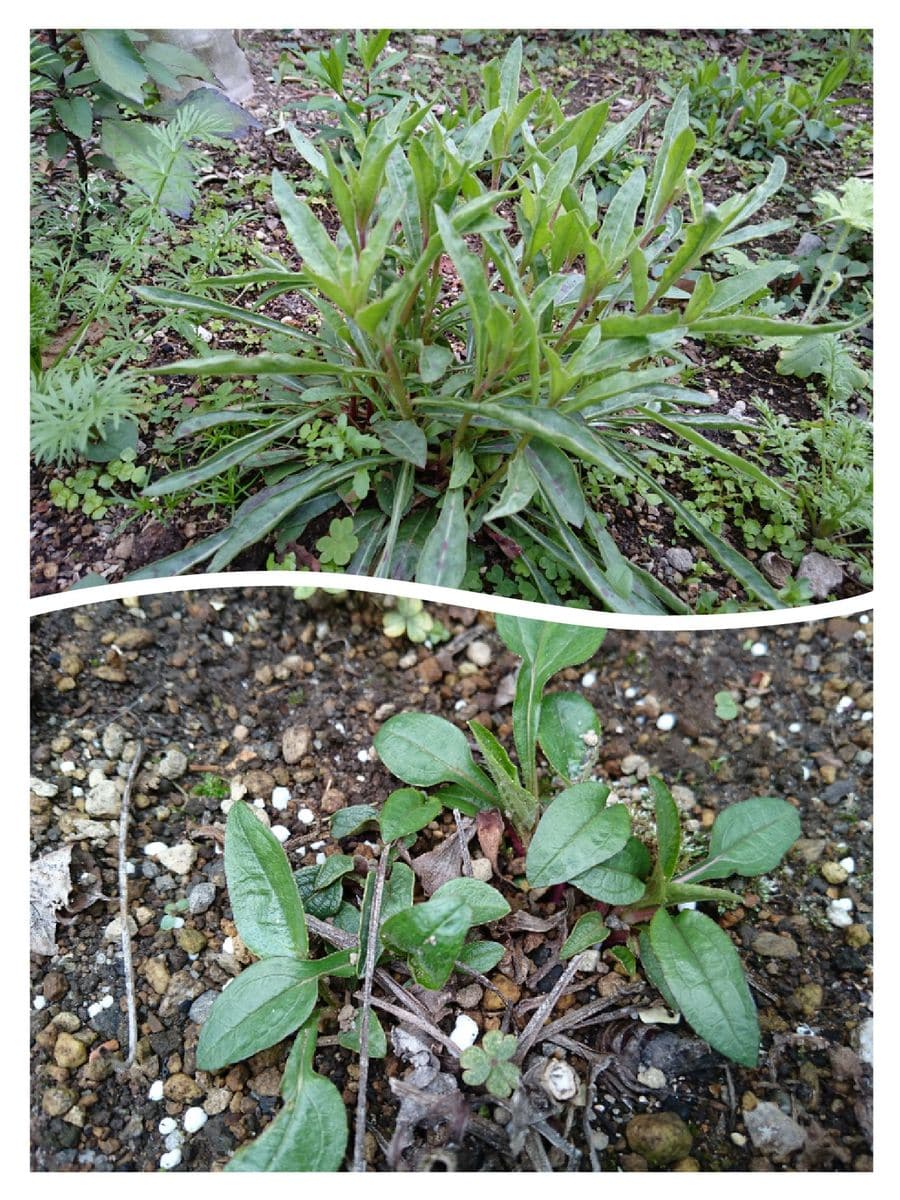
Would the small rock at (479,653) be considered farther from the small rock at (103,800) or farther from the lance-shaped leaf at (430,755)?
the small rock at (103,800)

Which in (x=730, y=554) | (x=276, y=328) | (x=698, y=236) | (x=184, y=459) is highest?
(x=698, y=236)

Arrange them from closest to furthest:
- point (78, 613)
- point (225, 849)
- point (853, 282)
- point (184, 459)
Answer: point (225, 849) < point (78, 613) < point (184, 459) < point (853, 282)

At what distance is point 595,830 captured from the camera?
122cm

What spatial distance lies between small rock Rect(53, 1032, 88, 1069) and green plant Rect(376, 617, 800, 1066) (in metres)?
0.53

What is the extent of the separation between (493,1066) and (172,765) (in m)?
0.64

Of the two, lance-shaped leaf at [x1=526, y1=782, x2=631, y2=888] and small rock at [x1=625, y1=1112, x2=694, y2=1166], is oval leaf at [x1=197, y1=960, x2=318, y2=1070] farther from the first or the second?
small rock at [x1=625, y1=1112, x2=694, y2=1166]

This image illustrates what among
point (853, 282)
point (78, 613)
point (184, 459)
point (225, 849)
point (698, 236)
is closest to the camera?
point (698, 236)

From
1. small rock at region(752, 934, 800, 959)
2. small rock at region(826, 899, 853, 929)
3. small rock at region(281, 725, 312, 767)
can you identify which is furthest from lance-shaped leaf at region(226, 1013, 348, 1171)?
small rock at region(826, 899, 853, 929)

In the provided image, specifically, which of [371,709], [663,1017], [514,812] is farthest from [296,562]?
[663,1017]

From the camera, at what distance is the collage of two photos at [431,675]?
117cm

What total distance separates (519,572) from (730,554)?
0.34 metres

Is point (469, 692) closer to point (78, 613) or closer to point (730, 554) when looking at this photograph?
point (730, 554)

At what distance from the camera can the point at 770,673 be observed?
4.87ft

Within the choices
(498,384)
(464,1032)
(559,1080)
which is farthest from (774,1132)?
(498,384)
